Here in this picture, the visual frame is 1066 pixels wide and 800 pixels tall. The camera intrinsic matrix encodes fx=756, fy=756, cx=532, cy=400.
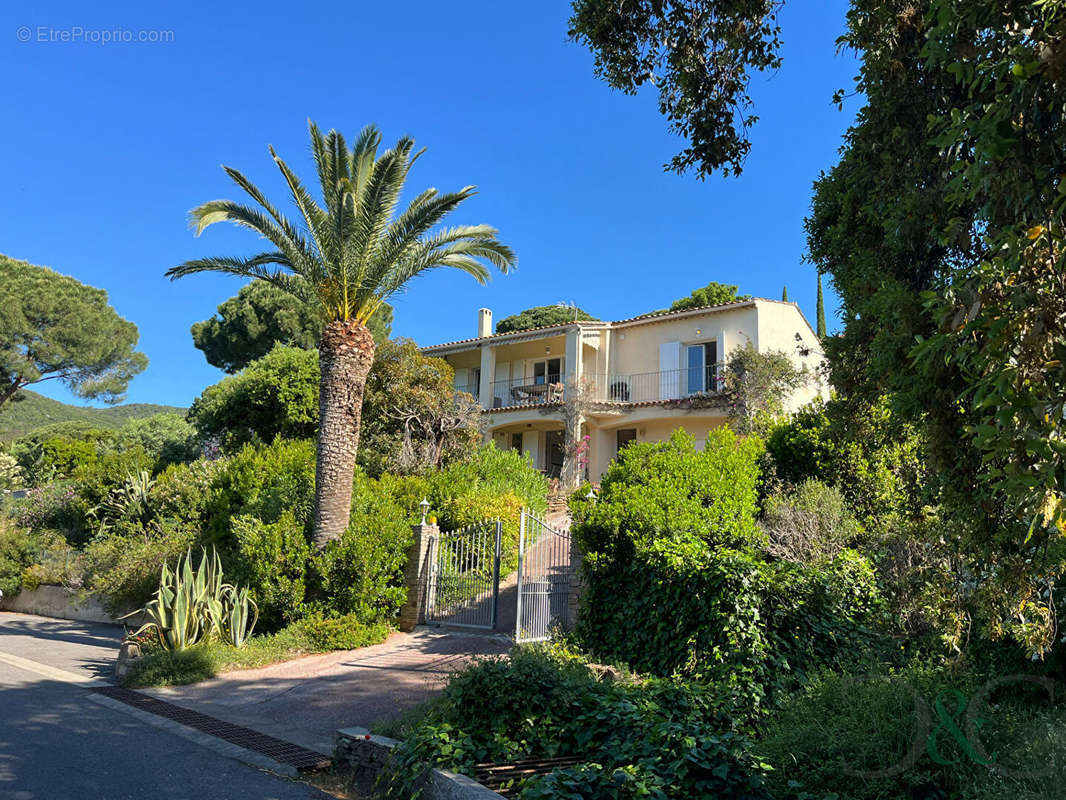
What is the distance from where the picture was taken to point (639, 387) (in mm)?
27703

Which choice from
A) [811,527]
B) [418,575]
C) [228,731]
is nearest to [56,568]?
[418,575]

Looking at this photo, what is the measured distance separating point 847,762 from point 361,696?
593 centimetres

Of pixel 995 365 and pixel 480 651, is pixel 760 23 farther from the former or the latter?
pixel 480 651

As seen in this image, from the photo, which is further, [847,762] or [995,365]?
[847,762]

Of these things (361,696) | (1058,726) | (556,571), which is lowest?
(361,696)

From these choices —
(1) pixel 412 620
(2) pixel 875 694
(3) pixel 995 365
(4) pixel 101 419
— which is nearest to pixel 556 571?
(1) pixel 412 620

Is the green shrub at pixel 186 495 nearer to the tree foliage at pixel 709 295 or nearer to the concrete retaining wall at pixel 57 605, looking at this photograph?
the concrete retaining wall at pixel 57 605

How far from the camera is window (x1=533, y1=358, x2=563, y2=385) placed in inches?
1222

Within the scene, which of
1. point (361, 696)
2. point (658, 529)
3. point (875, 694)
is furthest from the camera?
point (658, 529)

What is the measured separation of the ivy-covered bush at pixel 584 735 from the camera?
4.85 metres

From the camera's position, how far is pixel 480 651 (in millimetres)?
10664

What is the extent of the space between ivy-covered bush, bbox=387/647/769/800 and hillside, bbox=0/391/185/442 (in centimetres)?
4875

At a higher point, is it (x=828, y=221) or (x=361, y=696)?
(x=828, y=221)

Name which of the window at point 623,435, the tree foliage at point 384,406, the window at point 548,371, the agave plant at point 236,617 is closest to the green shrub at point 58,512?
the tree foliage at point 384,406
